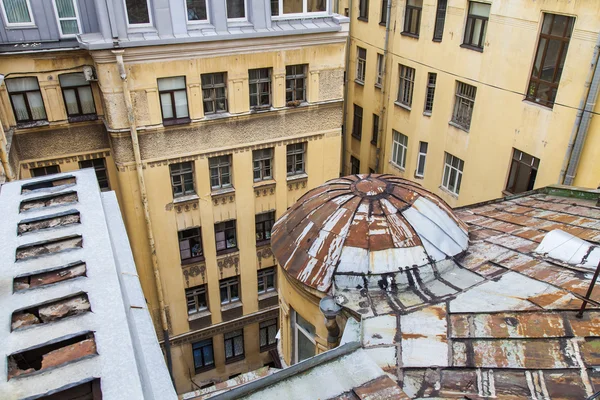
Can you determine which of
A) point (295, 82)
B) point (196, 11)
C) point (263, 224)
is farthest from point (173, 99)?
point (263, 224)

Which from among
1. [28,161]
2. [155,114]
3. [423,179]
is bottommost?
[423,179]

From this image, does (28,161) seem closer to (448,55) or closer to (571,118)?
(448,55)

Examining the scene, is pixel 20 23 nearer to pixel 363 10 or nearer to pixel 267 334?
pixel 267 334

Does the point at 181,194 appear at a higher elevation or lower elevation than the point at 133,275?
lower

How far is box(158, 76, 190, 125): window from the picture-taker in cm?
1770

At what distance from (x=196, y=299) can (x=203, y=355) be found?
3.38m

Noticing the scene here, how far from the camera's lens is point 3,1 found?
15.7m

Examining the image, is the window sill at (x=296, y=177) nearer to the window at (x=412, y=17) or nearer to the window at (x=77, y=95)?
the window at (x=77, y=95)

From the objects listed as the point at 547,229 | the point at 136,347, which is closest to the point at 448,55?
the point at 547,229

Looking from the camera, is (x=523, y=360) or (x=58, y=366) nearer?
(x=58, y=366)

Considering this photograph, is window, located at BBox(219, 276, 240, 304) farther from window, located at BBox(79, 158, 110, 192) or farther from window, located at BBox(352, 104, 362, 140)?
window, located at BBox(352, 104, 362, 140)

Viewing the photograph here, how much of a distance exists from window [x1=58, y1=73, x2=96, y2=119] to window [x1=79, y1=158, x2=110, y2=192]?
1.87 metres

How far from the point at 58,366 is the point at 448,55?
20806mm

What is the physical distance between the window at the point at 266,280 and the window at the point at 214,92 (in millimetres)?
8212
